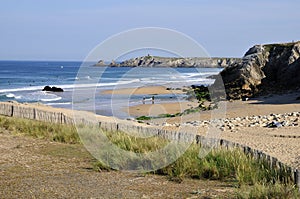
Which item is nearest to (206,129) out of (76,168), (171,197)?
(76,168)

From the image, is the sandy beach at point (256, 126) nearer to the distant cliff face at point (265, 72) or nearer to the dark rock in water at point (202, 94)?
the dark rock in water at point (202, 94)

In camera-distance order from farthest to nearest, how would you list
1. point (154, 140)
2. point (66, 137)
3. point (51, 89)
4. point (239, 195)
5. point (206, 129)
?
point (51, 89)
point (206, 129)
point (66, 137)
point (154, 140)
point (239, 195)

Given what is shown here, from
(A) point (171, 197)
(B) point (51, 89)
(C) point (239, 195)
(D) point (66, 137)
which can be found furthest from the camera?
(B) point (51, 89)

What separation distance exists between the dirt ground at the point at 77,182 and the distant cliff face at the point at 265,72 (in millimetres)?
29453

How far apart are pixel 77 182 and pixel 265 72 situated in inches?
1487

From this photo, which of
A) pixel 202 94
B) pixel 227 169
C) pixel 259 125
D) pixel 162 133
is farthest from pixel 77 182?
pixel 202 94

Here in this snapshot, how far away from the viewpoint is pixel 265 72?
44.1m

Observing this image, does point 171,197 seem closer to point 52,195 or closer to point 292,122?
point 52,195

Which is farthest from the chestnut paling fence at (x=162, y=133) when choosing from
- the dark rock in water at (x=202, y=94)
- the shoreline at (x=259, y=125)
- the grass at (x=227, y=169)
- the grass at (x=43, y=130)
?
the dark rock in water at (x=202, y=94)

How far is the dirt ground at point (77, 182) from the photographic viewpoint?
7605 millimetres

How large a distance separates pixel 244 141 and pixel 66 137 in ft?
23.8

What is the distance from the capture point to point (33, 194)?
753 cm

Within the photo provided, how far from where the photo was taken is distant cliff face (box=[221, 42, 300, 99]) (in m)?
40.1

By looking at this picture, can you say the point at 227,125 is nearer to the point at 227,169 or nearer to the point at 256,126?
the point at 256,126
